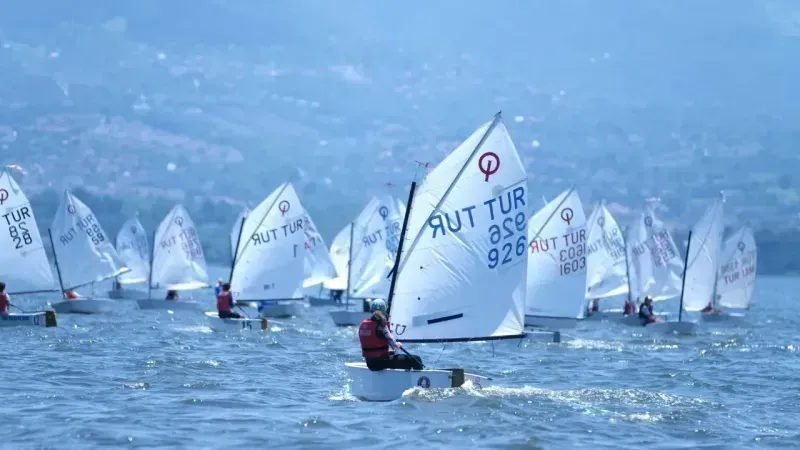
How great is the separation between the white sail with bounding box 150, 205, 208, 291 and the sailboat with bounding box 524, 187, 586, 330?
21.6 m

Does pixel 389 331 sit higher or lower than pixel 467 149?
lower

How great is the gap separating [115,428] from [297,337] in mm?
20727

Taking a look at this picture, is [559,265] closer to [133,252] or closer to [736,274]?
[736,274]

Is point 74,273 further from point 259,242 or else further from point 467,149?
point 467,149

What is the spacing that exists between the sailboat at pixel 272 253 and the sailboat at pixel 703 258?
14.7 meters

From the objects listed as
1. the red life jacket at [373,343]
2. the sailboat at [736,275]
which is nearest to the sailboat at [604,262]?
the sailboat at [736,275]

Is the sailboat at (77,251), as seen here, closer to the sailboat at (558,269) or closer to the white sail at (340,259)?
the white sail at (340,259)

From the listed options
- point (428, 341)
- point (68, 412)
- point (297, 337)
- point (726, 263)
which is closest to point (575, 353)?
point (297, 337)

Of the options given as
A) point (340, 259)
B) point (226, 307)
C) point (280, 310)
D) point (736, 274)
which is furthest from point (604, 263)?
point (226, 307)

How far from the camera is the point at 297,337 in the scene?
140 feet

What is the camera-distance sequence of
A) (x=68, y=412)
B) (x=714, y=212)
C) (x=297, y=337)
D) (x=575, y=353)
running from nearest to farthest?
(x=68, y=412), (x=575, y=353), (x=297, y=337), (x=714, y=212)

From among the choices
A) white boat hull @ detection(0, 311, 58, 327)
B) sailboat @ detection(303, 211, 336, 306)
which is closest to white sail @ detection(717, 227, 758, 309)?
sailboat @ detection(303, 211, 336, 306)

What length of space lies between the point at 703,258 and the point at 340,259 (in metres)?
24.3

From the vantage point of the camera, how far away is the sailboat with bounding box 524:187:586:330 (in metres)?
45.7
